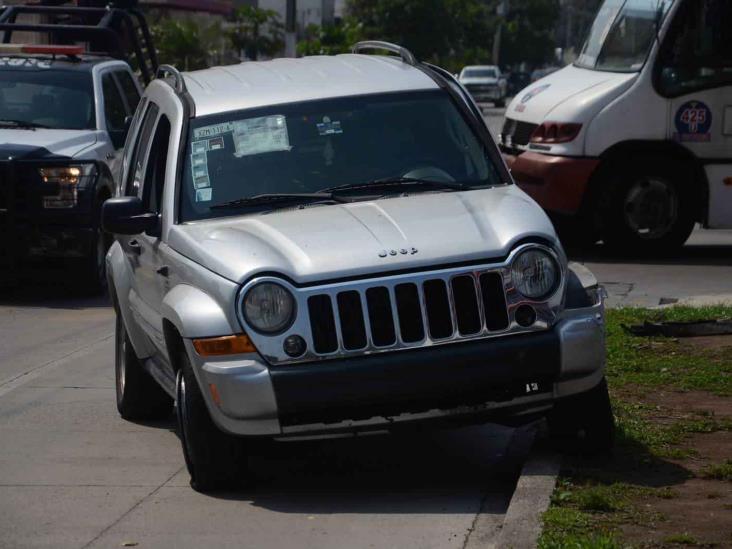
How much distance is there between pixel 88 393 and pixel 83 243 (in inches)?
159

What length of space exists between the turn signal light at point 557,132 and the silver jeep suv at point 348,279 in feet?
23.8

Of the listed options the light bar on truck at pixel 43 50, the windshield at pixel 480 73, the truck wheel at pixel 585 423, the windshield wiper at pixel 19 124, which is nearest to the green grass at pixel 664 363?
the truck wheel at pixel 585 423

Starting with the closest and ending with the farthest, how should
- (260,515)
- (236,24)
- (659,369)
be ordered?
(260,515) < (659,369) < (236,24)

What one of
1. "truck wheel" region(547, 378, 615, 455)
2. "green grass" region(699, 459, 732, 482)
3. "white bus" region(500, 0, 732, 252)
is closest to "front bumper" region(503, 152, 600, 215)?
"white bus" region(500, 0, 732, 252)

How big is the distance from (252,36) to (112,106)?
41235mm

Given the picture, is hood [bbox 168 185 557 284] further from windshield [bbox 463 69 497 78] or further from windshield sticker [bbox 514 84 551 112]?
windshield [bbox 463 69 497 78]

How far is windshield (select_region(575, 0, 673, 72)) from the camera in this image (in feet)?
49.3

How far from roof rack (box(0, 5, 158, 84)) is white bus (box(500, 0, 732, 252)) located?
494 centimetres

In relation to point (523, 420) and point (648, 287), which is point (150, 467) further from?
point (648, 287)

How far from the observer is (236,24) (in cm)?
5631

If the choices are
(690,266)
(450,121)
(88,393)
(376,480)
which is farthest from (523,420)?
(690,266)

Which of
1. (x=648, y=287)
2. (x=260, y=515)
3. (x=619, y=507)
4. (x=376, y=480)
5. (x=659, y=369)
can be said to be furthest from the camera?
(x=648, y=287)

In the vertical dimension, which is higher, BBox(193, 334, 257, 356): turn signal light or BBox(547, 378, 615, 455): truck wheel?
BBox(193, 334, 257, 356): turn signal light

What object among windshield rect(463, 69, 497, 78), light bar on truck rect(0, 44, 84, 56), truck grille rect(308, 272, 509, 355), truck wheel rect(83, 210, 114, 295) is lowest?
windshield rect(463, 69, 497, 78)
